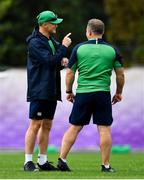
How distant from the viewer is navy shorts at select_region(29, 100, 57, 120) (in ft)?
40.1

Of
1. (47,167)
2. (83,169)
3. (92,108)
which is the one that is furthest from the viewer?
(83,169)

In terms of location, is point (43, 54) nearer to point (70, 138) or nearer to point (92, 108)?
point (92, 108)

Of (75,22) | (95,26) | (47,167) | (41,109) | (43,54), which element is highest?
(95,26)

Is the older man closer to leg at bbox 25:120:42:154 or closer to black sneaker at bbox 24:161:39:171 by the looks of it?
leg at bbox 25:120:42:154

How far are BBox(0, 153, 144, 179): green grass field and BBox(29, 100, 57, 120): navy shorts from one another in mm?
698

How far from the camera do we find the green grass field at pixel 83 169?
442 inches

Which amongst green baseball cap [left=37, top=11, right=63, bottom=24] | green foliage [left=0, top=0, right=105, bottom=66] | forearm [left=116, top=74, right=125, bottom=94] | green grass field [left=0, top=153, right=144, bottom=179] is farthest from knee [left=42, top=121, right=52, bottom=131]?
green foliage [left=0, top=0, right=105, bottom=66]

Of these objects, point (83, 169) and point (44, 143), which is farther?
point (83, 169)

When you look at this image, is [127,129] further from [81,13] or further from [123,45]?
[81,13]

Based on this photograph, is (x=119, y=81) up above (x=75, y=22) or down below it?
above

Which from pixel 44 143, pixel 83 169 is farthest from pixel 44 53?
pixel 83 169

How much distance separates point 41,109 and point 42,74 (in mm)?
425

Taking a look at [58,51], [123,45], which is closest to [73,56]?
[58,51]

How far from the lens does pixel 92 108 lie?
39.7 ft
